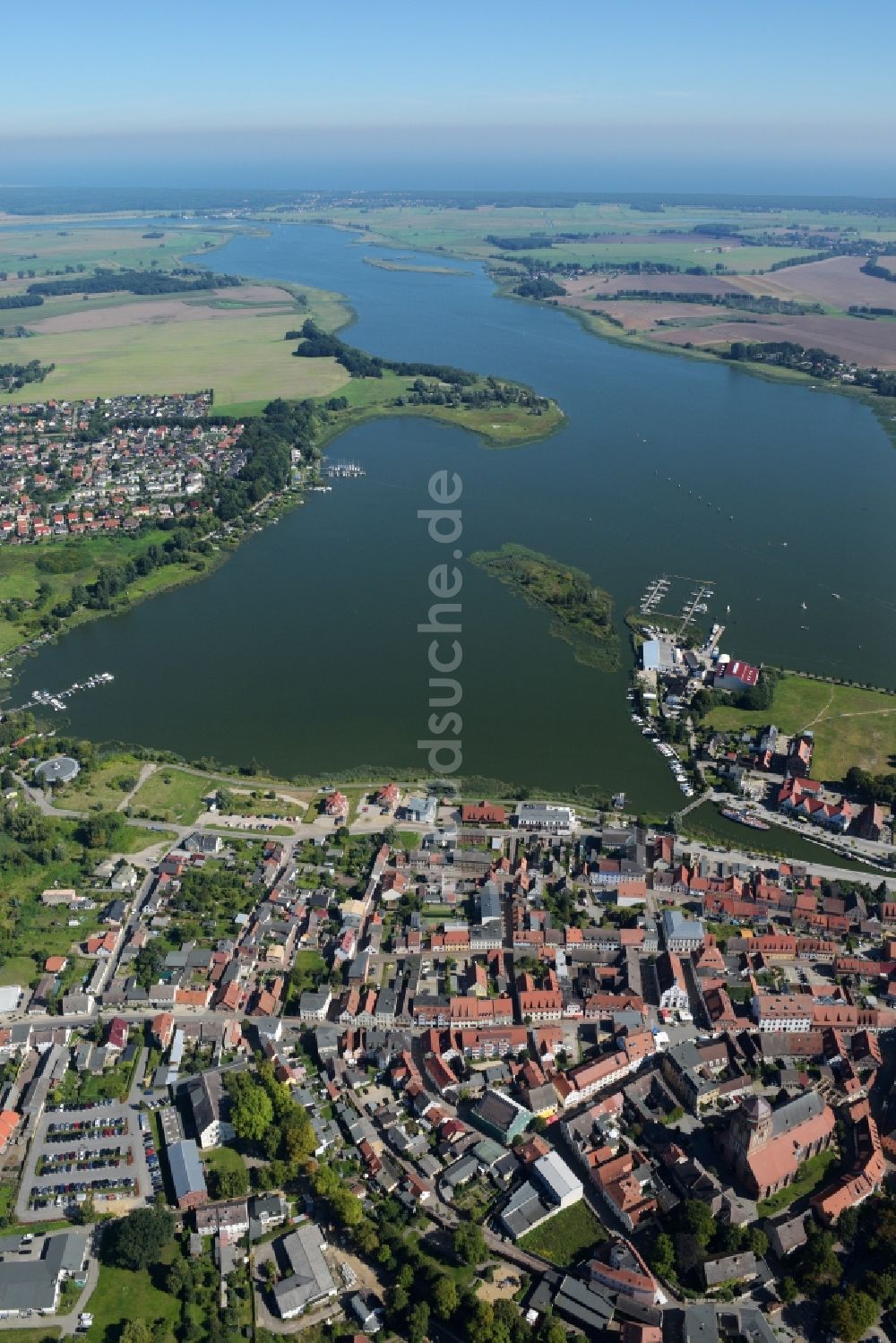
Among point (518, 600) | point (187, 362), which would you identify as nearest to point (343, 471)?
point (518, 600)

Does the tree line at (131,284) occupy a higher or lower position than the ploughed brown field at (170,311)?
higher

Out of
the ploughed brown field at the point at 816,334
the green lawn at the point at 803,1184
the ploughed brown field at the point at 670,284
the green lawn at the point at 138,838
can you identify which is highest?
the ploughed brown field at the point at 670,284

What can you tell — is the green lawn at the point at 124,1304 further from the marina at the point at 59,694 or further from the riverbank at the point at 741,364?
the riverbank at the point at 741,364

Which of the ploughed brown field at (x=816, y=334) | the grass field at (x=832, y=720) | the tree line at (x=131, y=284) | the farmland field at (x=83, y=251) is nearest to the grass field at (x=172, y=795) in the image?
the grass field at (x=832, y=720)

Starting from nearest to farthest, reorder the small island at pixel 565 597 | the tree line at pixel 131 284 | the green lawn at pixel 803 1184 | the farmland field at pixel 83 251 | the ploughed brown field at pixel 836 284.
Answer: the green lawn at pixel 803 1184 → the small island at pixel 565 597 → the ploughed brown field at pixel 836 284 → the tree line at pixel 131 284 → the farmland field at pixel 83 251

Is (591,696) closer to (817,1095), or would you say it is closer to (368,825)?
(368,825)

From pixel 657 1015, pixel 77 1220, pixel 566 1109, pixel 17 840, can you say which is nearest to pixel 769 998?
pixel 657 1015

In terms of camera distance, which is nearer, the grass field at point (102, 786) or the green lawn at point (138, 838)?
the green lawn at point (138, 838)
